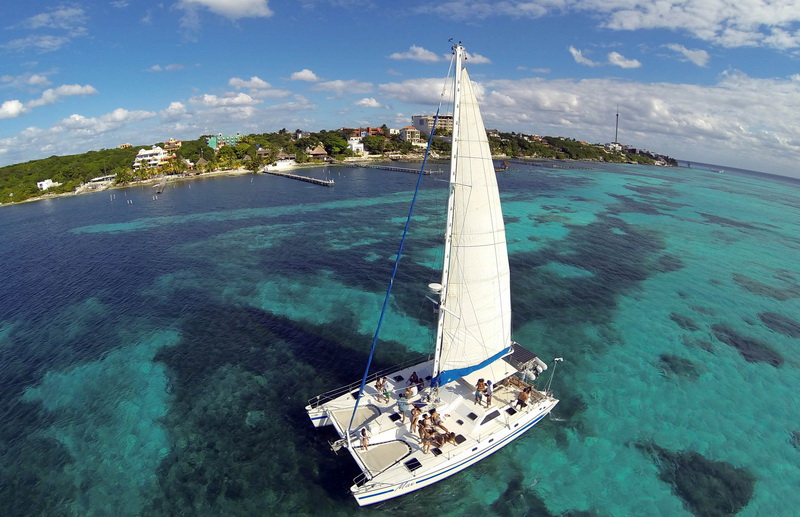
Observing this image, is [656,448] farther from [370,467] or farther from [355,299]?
[355,299]

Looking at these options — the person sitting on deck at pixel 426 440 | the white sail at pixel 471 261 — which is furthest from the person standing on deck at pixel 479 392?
the person sitting on deck at pixel 426 440

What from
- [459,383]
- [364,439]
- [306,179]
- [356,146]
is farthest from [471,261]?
[356,146]

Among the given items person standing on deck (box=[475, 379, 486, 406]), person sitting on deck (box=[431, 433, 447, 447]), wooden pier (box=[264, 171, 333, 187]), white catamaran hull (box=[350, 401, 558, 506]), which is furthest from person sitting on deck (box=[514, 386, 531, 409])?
wooden pier (box=[264, 171, 333, 187])

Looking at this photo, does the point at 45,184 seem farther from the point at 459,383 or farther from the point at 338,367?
the point at 459,383

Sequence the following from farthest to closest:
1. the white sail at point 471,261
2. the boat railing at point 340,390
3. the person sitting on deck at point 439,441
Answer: the boat railing at point 340,390, the person sitting on deck at point 439,441, the white sail at point 471,261

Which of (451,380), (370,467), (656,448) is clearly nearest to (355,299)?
(451,380)

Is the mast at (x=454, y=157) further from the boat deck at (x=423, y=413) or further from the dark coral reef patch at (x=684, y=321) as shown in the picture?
the dark coral reef patch at (x=684, y=321)
